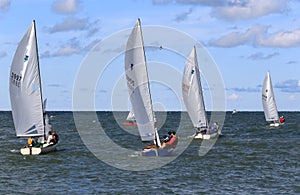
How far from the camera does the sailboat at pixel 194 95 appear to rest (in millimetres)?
61375

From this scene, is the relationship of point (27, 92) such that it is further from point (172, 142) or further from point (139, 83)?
point (172, 142)

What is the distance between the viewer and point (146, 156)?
4294 centimetres

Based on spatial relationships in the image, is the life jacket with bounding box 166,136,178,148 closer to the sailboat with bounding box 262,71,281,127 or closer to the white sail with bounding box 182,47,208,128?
the white sail with bounding box 182,47,208,128

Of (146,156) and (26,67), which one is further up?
(26,67)

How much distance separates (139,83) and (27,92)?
1105 centimetres

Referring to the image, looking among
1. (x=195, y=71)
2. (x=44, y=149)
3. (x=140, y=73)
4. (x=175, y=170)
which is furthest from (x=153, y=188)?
(x=195, y=71)

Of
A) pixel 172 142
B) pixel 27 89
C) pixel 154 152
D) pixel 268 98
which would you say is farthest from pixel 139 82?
pixel 268 98

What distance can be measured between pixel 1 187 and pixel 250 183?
15.0 meters

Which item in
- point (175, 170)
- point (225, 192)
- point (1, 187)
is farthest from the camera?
point (175, 170)

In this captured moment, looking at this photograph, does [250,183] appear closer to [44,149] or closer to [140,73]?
[140,73]

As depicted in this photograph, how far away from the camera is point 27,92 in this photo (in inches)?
1753

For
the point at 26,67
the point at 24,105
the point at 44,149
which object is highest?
the point at 26,67

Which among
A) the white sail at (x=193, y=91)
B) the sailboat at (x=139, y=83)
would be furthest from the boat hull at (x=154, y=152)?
the white sail at (x=193, y=91)

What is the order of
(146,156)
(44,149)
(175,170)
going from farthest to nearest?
(44,149)
(146,156)
(175,170)
